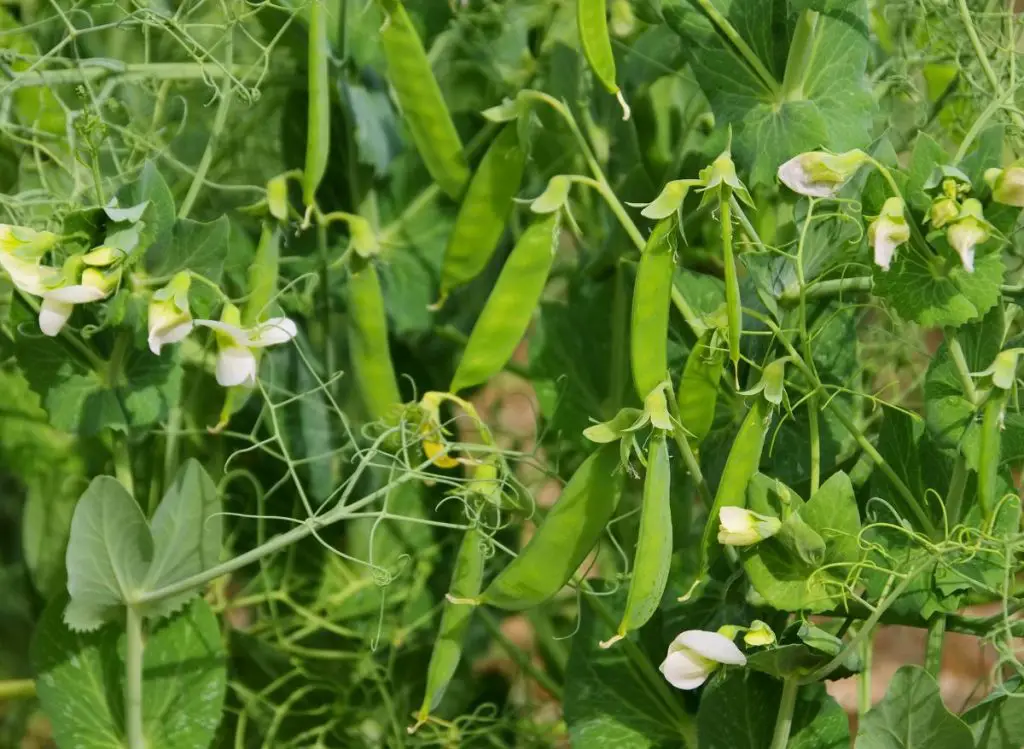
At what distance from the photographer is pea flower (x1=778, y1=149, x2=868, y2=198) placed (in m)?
0.57

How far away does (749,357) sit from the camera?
2.26ft

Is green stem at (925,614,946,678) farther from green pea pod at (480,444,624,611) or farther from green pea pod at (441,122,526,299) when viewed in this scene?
green pea pod at (441,122,526,299)

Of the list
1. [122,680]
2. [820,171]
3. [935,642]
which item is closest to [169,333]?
[122,680]

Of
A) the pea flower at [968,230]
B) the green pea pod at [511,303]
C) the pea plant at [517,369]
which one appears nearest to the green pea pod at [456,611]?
the pea plant at [517,369]

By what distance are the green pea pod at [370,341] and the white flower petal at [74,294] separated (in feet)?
0.63

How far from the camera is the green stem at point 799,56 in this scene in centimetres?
64

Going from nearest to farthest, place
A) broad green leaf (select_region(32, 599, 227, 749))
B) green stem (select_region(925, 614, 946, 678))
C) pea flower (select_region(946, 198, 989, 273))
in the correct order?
pea flower (select_region(946, 198, 989, 273)) < green stem (select_region(925, 614, 946, 678)) < broad green leaf (select_region(32, 599, 227, 749))

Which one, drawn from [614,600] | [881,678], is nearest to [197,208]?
[614,600]

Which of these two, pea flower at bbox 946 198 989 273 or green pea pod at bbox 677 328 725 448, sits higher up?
pea flower at bbox 946 198 989 273

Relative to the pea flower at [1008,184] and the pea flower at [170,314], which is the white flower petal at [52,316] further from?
the pea flower at [1008,184]

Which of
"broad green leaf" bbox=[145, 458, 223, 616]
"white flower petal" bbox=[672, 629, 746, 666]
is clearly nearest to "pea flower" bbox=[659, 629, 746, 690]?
"white flower petal" bbox=[672, 629, 746, 666]

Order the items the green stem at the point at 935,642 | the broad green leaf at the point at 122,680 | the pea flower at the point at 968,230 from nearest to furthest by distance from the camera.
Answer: the pea flower at the point at 968,230 < the green stem at the point at 935,642 < the broad green leaf at the point at 122,680

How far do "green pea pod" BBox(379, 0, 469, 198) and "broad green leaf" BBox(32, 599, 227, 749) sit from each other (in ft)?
1.14

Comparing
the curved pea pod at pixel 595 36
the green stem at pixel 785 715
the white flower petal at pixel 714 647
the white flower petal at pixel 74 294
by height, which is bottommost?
the green stem at pixel 785 715
